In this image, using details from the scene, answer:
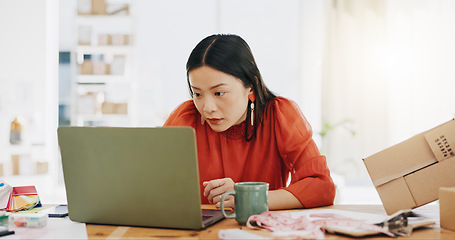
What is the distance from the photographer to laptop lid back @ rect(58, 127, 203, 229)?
3.04 feet

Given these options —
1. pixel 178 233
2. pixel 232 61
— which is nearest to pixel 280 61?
pixel 232 61

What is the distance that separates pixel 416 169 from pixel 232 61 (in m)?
0.61

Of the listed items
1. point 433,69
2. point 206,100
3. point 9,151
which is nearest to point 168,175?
point 206,100

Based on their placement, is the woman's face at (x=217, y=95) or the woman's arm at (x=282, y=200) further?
the woman's face at (x=217, y=95)

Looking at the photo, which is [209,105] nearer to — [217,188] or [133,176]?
[217,188]

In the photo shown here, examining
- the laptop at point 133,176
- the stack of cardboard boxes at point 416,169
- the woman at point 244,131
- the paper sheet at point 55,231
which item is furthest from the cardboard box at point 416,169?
the paper sheet at point 55,231

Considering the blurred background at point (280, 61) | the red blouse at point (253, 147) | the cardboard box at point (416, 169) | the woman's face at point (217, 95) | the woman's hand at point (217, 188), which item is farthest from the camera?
the blurred background at point (280, 61)

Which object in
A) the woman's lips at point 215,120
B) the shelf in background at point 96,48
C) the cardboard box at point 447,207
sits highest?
the shelf in background at point 96,48

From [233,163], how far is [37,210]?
64 centimetres

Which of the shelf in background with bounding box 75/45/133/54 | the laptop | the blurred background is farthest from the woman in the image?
the shelf in background with bounding box 75/45/133/54

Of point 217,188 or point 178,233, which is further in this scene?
point 217,188

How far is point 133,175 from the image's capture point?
3.19 feet

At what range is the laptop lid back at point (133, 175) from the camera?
0.93 m

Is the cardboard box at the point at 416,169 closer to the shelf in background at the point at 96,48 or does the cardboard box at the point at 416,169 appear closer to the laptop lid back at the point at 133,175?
the laptop lid back at the point at 133,175
